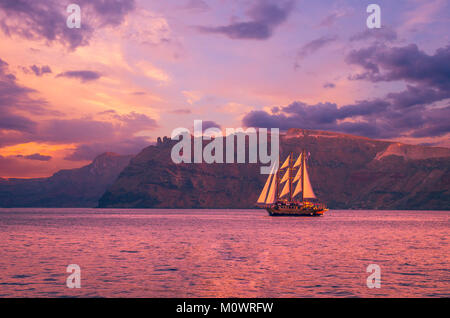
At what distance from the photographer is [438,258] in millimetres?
55125

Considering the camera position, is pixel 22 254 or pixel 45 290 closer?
pixel 45 290

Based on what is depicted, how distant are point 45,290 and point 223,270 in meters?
15.9

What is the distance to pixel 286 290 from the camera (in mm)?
33156

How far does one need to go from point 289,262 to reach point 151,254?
1782 centimetres

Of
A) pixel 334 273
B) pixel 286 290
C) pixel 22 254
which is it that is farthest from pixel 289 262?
pixel 22 254
